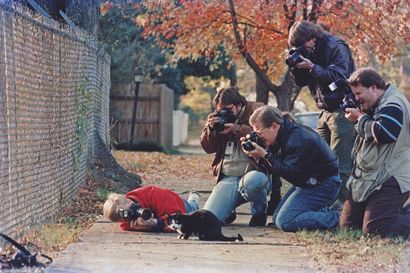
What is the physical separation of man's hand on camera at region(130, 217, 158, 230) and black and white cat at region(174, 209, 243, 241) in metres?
0.48

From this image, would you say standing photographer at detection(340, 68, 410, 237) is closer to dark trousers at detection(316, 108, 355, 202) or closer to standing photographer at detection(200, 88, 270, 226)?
standing photographer at detection(200, 88, 270, 226)

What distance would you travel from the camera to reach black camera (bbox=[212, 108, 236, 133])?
29.0 ft

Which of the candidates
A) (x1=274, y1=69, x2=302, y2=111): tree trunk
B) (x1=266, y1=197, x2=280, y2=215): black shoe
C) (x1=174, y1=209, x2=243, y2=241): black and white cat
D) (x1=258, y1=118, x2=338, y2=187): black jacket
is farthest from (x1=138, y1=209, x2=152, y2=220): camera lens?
(x1=274, y1=69, x2=302, y2=111): tree trunk

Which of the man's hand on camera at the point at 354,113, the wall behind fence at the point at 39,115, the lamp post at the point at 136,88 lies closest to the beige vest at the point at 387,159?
the man's hand on camera at the point at 354,113

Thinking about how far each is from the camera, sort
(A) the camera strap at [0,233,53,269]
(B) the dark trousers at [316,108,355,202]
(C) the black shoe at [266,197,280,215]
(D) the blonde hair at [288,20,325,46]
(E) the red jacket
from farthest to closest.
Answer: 1. (C) the black shoe at [266,197,280,215]
2. (B) the dark trousers at [316,108,355,202]
3. (D) the blonde hair at [288,20,325,46]
4. (E) the red jacket
5. (A) the camera strap at [0,233,53,269]

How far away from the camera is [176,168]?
1919 centimetres

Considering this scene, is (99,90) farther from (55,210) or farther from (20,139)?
(20,139)

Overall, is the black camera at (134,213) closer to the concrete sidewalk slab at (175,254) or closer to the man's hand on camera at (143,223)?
the man's hand on camera at (143,223)

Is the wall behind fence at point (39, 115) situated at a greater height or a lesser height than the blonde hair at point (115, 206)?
greater

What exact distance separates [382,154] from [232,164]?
5.85ft

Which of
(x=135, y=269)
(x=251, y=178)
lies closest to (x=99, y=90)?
(x=251, y=178)

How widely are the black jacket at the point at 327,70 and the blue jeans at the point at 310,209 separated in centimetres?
101

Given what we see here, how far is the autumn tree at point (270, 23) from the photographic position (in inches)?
631

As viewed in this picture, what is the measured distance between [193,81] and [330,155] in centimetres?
3296
